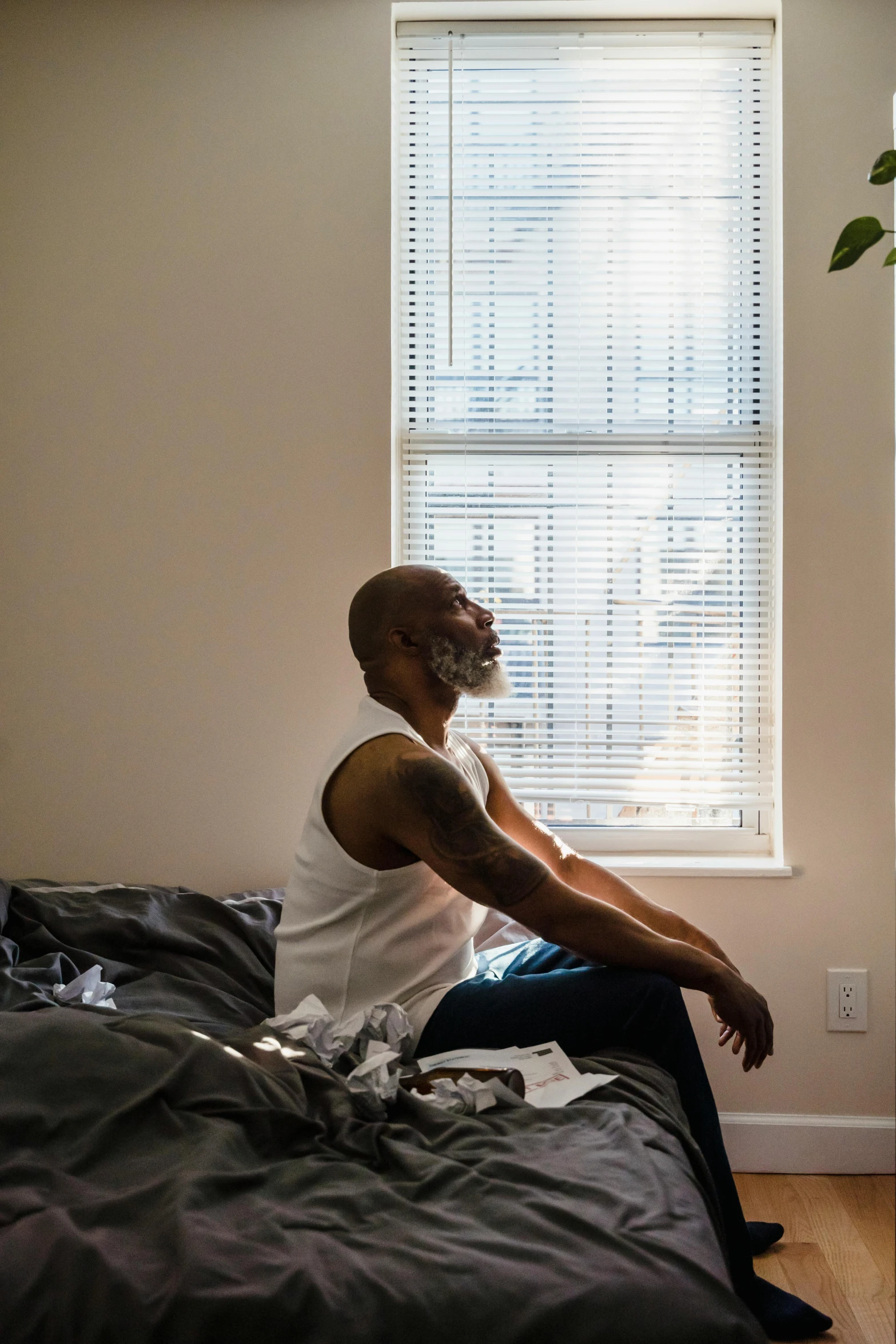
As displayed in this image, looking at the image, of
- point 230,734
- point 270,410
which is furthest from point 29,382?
point 230,734

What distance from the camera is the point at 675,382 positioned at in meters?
2.68

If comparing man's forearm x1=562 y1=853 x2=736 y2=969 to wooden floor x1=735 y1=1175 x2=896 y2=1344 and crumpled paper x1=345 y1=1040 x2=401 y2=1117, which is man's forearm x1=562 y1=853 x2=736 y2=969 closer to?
wooden floor x1=735 y1=1175 x2=896 y2=1344

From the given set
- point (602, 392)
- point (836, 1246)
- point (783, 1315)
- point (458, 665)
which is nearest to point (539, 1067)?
point (783, 1315)

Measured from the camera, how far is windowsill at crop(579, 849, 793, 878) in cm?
250

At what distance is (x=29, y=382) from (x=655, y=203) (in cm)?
166

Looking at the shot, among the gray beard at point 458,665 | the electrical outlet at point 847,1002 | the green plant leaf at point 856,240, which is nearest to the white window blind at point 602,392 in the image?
the electrical outlet at point 847,1002

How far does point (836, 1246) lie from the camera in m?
2.07

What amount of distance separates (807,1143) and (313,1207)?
1.78m

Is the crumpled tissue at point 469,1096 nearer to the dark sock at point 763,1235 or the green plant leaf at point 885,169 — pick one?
the dark sock at point 763,1235

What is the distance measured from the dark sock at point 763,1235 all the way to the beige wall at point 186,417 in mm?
723

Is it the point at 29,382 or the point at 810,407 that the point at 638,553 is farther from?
the point at 29,382

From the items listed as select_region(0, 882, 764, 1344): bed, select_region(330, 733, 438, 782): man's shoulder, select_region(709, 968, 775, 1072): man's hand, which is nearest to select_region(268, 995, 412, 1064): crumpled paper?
select_region(0, 882, 764, 1344): bed

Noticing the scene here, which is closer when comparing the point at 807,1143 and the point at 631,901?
the point at 631,901

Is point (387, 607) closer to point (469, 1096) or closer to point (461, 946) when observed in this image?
point (461, 946)
